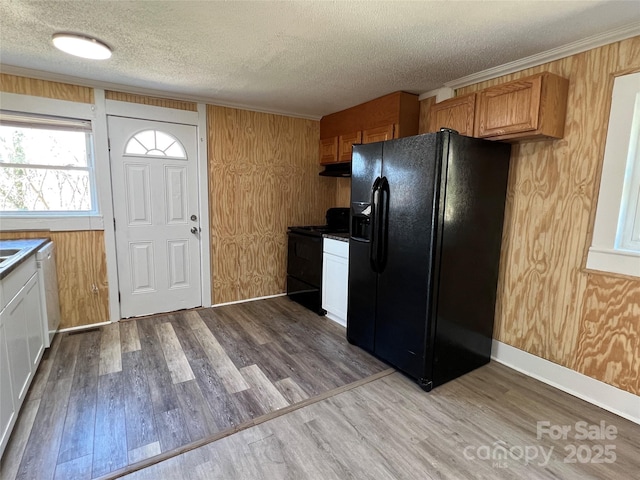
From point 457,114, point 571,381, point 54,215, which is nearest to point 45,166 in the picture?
point 54,215

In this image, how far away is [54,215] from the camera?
116 inches

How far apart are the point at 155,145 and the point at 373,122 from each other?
87.4 inches

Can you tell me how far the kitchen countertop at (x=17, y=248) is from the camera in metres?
1.72

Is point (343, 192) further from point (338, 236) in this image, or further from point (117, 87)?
point (117, 87)

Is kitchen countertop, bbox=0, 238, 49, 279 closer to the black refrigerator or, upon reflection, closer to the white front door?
the white front door

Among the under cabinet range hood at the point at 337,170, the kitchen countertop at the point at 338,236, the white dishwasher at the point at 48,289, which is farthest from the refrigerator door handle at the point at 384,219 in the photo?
the white dishwasher at the point at 48,289

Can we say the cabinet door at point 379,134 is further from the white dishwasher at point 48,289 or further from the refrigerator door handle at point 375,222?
the white dishwasher at point 48,289

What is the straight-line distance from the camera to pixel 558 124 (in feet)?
7.07

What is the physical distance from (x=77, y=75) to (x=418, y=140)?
2862mm

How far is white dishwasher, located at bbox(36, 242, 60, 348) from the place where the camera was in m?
2.43

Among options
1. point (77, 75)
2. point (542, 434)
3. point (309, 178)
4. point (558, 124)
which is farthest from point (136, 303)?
point (558, 124)

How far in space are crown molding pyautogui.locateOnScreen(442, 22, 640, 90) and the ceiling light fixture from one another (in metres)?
2.62

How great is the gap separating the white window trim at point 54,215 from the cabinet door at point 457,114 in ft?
10.0

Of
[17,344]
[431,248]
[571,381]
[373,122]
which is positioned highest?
[373,122]
